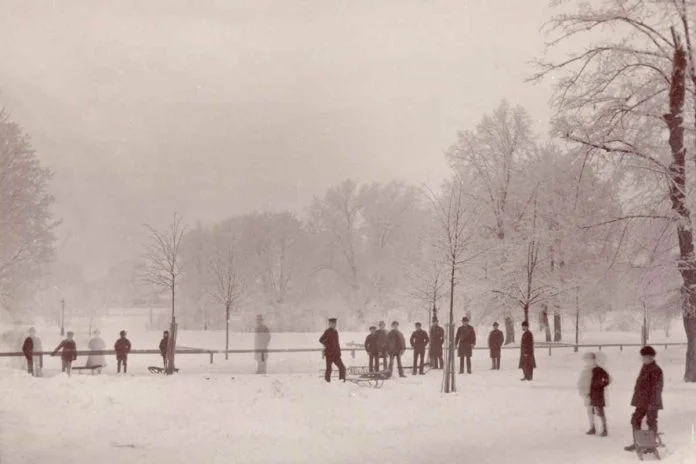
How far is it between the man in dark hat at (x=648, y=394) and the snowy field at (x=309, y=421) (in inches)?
21.7

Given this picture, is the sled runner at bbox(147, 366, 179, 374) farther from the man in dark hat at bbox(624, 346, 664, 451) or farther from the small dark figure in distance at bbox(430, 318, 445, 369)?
the man in dark hat at bbox(624, 346, 664, 451)

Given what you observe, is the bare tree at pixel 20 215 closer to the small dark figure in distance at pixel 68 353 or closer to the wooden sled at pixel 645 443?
the small dark figure in distance at pixel 68 353

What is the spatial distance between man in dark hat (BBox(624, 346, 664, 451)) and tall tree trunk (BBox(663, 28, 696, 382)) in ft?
28.1

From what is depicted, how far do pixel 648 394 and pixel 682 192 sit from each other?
9.08 metres

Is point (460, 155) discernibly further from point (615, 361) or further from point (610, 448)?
point (610, 448)

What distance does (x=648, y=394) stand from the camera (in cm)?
1143

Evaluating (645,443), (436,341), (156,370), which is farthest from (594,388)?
(156,370)

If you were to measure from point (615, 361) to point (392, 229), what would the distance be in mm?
31935

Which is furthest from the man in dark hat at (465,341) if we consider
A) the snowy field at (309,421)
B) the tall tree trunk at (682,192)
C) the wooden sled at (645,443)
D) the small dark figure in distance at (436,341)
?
the wooden sled at (645,443)

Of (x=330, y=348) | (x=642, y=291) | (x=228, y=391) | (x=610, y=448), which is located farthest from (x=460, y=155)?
(x=610, y=448)

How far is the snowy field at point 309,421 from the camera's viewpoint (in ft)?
37.5

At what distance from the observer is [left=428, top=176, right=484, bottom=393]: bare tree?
2364 centimetres

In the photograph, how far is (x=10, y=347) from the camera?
37531 mm

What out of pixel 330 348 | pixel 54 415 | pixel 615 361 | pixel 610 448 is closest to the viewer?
pixel 610 448
